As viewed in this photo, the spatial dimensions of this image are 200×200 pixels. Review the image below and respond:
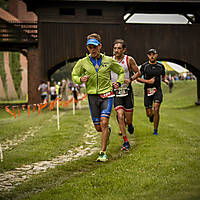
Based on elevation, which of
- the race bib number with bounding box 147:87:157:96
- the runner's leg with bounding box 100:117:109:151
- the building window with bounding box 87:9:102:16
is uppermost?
the building window with bounding box 87:9:102:16

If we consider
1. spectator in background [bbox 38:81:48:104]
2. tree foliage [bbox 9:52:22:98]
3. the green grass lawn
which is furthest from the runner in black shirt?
tree foliage [bbox 9:52:22:98]

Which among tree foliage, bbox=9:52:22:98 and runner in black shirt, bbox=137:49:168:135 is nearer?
runner in black shirt, bbox=137:49:168:135

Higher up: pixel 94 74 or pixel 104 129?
pixel 94 74

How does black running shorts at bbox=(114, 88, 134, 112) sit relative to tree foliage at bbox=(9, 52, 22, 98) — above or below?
below

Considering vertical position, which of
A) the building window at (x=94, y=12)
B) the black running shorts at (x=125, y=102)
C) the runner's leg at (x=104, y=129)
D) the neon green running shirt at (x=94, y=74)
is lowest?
the runner's leg at (x=104, y=129)

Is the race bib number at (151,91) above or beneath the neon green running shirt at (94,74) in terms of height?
beneath

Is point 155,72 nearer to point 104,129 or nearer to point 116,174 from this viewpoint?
point 104,129

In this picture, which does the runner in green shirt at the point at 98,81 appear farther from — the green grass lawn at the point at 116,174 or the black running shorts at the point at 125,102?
the black running shorts at the point at 125,102

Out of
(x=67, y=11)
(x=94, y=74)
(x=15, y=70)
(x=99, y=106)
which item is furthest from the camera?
(x=15, y=70)

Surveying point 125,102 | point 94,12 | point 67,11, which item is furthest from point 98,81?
point 67,11

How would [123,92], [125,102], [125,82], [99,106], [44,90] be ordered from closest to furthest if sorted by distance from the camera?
[99,106] < [125,82] < [123,92] < [125,102] < [44,90]

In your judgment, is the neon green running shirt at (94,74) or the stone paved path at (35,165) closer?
the stone paved path at (35,165)

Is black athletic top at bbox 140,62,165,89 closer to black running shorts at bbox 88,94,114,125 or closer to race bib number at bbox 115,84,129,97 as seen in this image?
race bib number at bbox 115,84,129,97

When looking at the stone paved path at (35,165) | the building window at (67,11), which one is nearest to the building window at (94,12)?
the building window at (67,11)
